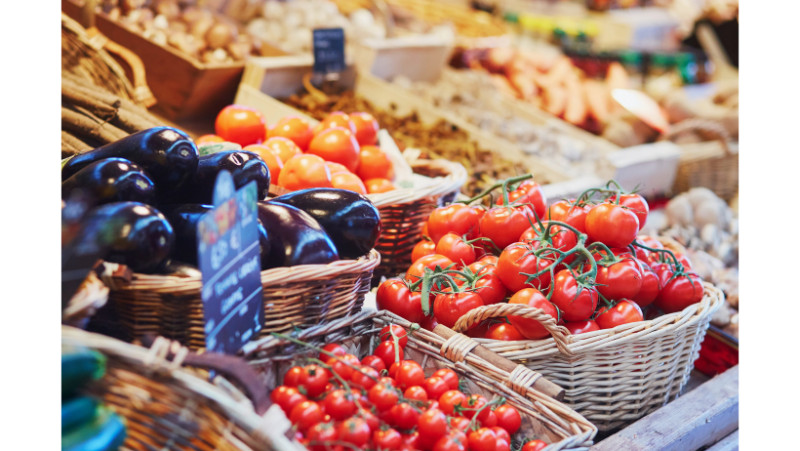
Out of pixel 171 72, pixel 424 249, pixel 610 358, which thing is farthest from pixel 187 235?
pixel 171 72

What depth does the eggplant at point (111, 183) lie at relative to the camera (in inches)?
55.2

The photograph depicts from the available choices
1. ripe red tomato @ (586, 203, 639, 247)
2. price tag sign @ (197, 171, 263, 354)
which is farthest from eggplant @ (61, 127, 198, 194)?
ripe red tomato @ (586, 203, 639, 247)

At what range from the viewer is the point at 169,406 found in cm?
117

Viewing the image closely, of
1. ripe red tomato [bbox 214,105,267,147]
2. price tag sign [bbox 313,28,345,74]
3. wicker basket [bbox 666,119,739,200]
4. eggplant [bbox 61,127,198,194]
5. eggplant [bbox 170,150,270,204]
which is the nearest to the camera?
eggplant [bbox 61,127,198,194]

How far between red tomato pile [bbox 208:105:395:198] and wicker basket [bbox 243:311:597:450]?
0.65 metres

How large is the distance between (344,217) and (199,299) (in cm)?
46

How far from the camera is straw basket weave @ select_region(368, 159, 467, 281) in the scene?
2221 mm

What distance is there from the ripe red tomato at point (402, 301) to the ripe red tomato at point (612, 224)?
51cm

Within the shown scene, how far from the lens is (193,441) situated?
121cm

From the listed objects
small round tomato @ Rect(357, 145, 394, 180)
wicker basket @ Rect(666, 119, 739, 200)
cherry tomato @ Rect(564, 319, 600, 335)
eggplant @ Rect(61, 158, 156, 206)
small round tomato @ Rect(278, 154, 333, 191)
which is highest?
eggplant @ Rect(61, 158, 156, 206)

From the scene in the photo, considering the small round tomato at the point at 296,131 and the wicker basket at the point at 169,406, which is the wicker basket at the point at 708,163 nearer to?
the small round tomato at the point at 296,131

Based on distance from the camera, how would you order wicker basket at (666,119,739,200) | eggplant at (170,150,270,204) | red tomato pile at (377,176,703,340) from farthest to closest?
1. wicker basket at (666,119,739,200)
2. red tomato pile at (377,176,703,340)
3. eggplant at (170,150,270,204)

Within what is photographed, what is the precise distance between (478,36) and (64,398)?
4841mm

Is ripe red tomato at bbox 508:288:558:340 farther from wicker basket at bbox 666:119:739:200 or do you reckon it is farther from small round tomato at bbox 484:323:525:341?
wicker basket at bbox 666:119:739:200
